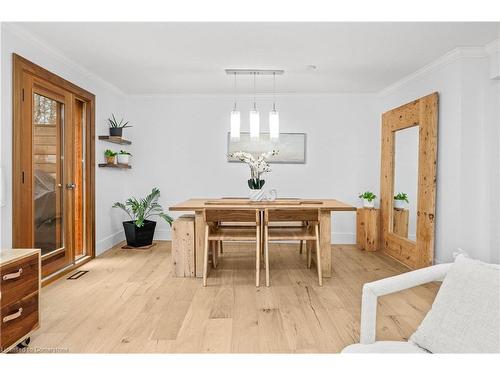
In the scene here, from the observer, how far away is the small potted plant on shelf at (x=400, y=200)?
14.8 ft

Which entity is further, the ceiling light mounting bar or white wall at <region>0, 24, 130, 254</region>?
the ceiling light mounting bar

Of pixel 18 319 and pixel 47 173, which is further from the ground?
pixel 47 173

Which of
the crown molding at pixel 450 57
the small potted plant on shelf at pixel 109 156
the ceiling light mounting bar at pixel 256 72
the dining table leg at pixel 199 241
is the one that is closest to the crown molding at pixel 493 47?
the crown molding at pixel 450 57

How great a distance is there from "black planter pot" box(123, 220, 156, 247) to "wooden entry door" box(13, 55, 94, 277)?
2.09 feet

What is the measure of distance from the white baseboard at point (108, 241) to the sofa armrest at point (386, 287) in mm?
3993

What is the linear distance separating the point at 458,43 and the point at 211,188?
3682 mm

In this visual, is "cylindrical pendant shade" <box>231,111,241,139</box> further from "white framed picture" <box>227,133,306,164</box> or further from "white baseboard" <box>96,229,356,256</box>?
"white baseboard" <box>96,229,356,256</box>

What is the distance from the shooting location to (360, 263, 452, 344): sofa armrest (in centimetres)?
153

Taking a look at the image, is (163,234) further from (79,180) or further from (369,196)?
(369,196)

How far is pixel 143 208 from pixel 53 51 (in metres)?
2.37

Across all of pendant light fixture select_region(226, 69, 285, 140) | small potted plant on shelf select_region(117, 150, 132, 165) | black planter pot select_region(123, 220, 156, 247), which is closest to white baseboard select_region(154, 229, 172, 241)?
black planter pot select_region(123, 220, 156, 247)

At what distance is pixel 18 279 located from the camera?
7.14ft

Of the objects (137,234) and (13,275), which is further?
(137,234)

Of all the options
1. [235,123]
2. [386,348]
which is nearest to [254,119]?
[235,123]
